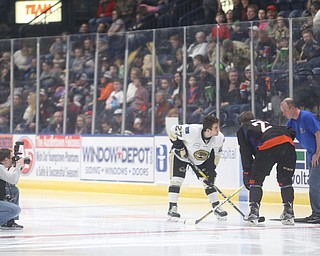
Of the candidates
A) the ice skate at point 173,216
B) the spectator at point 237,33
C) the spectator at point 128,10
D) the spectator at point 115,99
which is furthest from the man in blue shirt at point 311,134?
the spectator at point 128,10

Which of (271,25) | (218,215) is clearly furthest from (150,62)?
(218,215)

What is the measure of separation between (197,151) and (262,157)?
3.11 feet

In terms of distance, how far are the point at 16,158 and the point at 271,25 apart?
598cm

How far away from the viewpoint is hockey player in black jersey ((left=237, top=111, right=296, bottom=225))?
37.0ft

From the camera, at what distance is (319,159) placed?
459 inches

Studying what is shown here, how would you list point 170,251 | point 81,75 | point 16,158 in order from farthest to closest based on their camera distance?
point 81,75 < point 16,158 < point 170,251

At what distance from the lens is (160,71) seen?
17109mm

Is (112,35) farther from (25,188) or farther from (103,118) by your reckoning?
(25,188)

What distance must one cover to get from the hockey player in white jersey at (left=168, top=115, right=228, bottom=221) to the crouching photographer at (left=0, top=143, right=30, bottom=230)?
1961 mm

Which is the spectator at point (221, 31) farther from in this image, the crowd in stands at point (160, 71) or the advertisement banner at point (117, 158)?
the advertisement banner at point (117, 158)

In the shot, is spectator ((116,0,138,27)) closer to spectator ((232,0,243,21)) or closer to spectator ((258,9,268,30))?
spectator ((232,0,243,21))

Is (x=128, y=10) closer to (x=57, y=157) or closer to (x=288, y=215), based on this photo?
(x=57, y=157)

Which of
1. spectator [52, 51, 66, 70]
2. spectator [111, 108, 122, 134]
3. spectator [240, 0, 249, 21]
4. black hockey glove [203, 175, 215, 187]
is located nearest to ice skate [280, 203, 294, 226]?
black hockey glove [203, 175, 215, 187]

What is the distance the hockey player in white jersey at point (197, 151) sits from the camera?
11.8 metres
